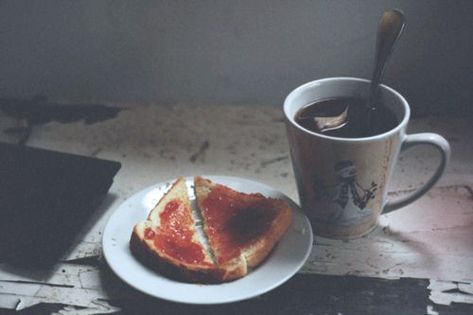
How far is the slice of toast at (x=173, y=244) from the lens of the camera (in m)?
0.76

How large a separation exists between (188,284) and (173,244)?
0.06 m

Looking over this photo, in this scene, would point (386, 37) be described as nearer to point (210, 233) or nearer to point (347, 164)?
point (347, 164)

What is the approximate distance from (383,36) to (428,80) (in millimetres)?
298

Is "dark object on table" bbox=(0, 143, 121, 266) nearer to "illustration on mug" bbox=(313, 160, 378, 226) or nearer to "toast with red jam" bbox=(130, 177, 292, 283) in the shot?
"toast with red jam" bbox=(130, 177, 292, 283)

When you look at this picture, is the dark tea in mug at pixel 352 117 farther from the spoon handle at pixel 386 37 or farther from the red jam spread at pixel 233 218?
the red jam spread at pixel 233 218

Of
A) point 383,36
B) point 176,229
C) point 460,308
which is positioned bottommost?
point 460,308

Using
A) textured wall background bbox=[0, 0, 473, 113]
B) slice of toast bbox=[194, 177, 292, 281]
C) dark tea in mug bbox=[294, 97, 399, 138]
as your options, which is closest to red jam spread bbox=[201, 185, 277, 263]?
slice of toast bbox=[194, 177, 292, 281]

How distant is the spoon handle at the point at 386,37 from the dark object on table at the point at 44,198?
14.6 inches

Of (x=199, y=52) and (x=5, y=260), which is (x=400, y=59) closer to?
(x=199, y=52)

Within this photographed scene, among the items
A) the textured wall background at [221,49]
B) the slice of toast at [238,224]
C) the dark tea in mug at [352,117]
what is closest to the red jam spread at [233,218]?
the slice of toast at [238,224]

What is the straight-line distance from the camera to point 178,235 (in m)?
0.81

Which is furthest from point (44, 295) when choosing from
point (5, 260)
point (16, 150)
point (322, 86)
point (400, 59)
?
point (400, 59)

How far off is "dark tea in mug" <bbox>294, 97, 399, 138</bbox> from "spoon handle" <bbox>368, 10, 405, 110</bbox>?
0.05 ft

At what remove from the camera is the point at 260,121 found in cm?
111
